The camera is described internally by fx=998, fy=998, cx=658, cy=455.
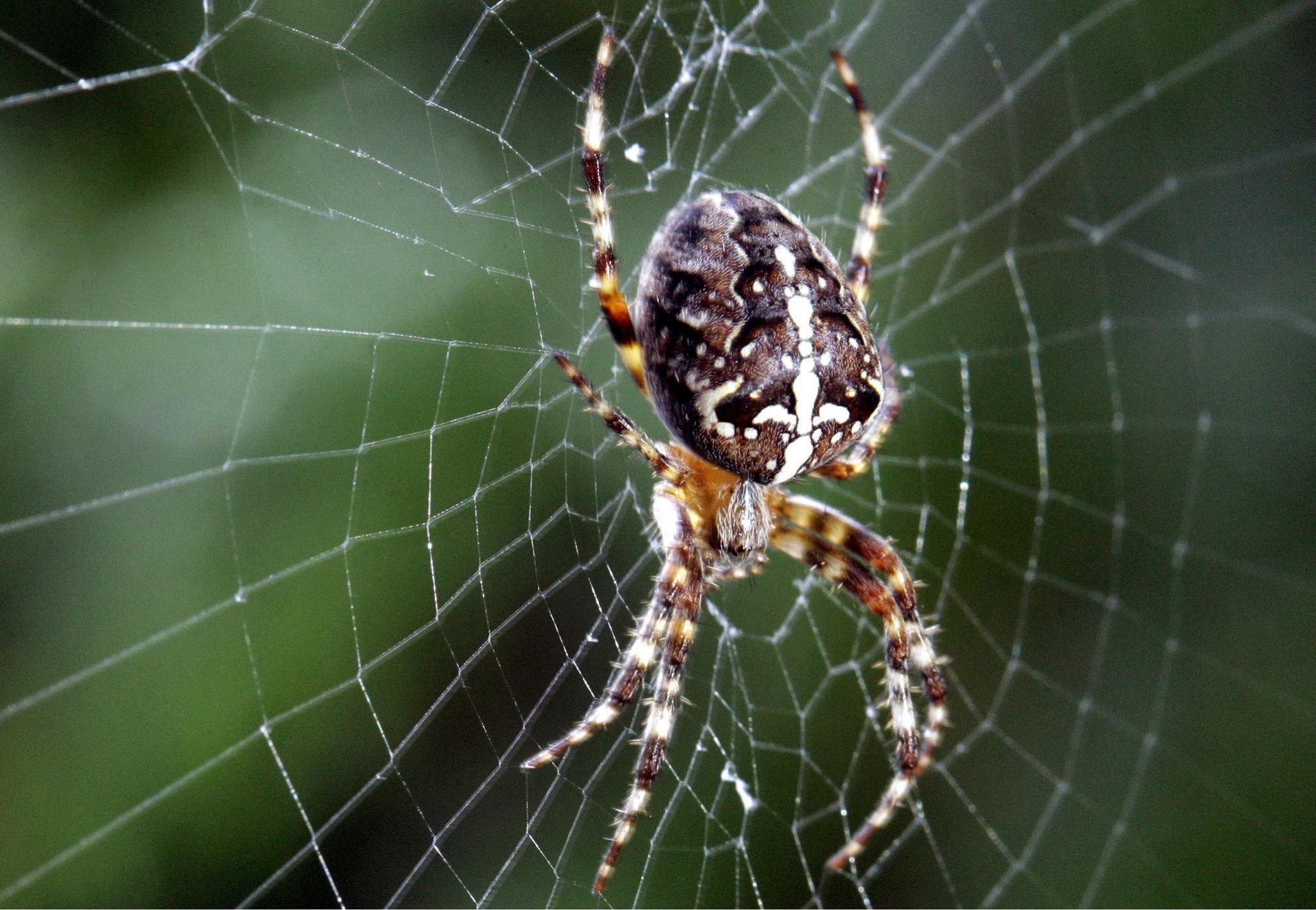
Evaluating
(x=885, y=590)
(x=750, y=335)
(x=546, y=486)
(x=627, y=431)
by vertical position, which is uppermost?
(x=750, y=335)

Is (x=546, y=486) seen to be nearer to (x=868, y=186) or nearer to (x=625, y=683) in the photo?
(x=625, y=683)

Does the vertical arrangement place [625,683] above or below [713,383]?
below

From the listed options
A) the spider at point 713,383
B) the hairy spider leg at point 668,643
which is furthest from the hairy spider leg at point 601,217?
the hairy spider leg at point 668,643

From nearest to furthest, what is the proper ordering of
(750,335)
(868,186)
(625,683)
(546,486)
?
(750,335) → (625,683) → (546,486) → (868,186)

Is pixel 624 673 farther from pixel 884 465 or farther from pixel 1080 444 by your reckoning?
pixel 1080 444

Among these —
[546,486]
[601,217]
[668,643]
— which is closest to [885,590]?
[668,643]

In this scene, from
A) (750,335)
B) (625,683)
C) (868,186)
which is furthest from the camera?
(868,186)

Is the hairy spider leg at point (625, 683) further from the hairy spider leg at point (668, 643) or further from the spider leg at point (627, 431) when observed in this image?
the spider leg at point (627, 431)
